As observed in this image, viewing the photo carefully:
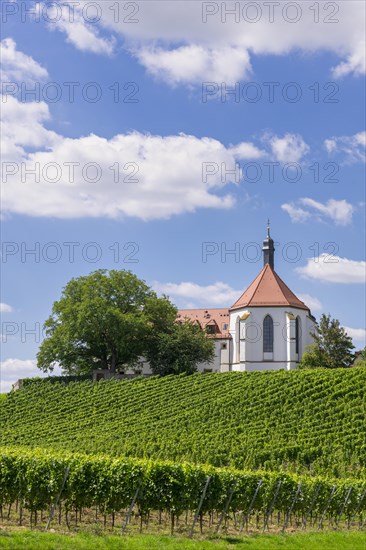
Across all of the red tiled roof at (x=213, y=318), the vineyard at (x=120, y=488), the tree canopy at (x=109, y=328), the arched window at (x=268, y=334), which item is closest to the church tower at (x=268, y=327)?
the arched window at (x=268, y=334)

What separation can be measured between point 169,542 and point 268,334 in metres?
57.0

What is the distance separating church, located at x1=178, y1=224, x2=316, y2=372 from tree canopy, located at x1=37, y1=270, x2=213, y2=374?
24.6 ft

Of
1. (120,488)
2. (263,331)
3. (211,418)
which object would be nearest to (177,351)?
(263,331)

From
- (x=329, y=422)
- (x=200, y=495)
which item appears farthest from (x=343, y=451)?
(x=200, y=495)

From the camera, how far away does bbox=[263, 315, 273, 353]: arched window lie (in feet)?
232

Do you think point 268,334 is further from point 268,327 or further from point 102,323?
point 102,323

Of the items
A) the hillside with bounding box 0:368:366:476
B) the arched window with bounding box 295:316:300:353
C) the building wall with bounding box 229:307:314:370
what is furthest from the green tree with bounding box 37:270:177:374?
the arched window with bounding box 295:316:300:353

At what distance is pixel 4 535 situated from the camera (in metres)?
14.6

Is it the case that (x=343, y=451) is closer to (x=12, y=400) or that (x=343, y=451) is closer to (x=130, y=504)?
(x=130, y=504)

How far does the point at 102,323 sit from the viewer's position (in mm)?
59469

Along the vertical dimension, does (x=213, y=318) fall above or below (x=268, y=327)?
above

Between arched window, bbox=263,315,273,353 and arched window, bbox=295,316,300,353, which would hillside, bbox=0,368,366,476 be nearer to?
arched window, bbox=263,315,273,353

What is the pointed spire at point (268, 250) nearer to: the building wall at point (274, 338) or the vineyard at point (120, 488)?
the building wall at point (274, 338)

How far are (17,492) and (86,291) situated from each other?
44.9m
